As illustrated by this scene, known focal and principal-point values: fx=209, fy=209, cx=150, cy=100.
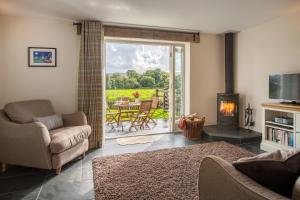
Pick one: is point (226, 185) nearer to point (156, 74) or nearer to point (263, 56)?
point (263, 56)

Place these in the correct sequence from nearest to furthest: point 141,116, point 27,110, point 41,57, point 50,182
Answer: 1. point 50,182
2. point 27,110
3. point 41,57
4. point 141,116

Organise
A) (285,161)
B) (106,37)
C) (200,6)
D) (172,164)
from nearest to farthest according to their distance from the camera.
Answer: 1. (285,161)
2. (172,164)
3. (200,6)
4. (106,37)

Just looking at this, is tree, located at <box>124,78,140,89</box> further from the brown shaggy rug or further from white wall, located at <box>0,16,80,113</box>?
the brown shaggy rug

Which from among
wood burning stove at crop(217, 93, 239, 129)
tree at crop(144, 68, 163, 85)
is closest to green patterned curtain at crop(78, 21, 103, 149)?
tree at crop(144, 68, 163, 85)

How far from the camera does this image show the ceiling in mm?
3064

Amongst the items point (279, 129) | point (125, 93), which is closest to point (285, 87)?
point (279, 129)

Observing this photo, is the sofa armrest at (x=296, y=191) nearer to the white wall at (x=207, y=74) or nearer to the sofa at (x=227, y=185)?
the sofa at (x=227, y=185)

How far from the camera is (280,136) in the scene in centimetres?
348

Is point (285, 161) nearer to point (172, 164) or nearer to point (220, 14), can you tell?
point (172, 164)

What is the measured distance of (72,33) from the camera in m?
3.93

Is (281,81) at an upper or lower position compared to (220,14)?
lower

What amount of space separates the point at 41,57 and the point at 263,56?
14.0 feet

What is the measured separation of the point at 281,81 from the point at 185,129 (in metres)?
1.96

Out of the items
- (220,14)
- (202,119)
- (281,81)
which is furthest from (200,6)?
(202,119)
